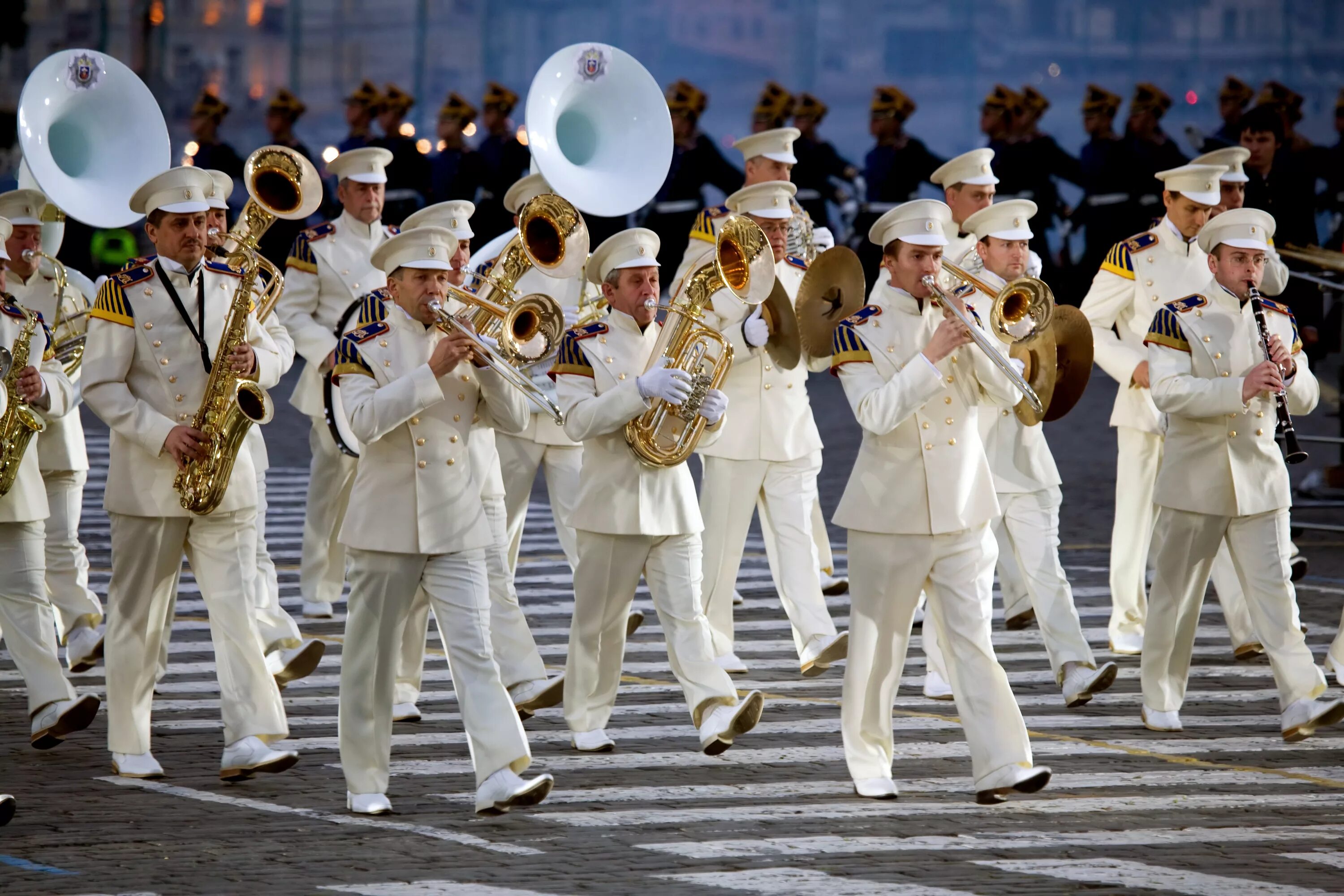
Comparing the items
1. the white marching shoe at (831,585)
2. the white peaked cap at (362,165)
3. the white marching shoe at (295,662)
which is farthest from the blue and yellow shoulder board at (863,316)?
the white marching shoe at (831,585)

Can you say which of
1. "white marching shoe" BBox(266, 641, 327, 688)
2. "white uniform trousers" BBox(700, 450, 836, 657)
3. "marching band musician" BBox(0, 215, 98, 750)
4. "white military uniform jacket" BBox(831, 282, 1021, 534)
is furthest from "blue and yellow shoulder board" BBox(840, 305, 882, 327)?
"marching band musician" BBox(0, 215, 98, 750)

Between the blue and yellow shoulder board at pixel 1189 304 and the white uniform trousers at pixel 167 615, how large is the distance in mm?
3778

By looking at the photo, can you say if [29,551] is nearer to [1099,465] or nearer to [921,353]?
[921,353]

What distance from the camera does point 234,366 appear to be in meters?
8.39

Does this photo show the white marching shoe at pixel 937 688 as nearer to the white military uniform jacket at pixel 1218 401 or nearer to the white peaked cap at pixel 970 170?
the white military uniform jacket at pixel 1218 401

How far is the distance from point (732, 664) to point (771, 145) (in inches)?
100

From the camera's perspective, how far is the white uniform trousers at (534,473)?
33.8 feet

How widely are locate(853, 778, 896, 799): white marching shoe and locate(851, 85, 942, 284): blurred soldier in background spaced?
13.5 metres

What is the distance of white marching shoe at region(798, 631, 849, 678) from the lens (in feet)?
32.8

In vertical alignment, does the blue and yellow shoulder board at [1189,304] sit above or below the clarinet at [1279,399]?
above

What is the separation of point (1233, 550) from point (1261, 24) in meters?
19.5

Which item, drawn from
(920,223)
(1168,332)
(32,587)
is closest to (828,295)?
(920,223)

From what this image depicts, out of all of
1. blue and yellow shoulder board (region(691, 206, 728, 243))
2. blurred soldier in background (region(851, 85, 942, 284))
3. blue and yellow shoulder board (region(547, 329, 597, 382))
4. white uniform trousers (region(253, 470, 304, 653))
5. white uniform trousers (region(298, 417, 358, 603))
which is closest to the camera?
blue and yellow shoulder board (region(547, 329, 597, 382))

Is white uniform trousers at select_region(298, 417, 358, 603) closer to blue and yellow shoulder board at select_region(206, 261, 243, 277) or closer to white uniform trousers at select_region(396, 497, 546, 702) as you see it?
white uniform trousers at select_region(396, 497, 546, 702)
